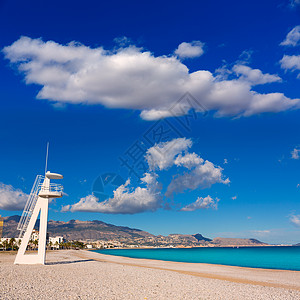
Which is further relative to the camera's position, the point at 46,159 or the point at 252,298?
the point at 46,159

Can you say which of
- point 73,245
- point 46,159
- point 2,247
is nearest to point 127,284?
point 46,159

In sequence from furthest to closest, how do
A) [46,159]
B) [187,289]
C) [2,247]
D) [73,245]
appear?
1. [73,245]
2. [2,247]
3. [46,159]
4. [187,289]

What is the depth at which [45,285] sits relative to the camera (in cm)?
1573

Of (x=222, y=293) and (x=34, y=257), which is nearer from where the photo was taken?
(x=222, y=293)

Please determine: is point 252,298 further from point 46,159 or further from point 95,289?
point 46,159

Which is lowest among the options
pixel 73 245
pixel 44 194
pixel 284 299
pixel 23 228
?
pixel 73 245

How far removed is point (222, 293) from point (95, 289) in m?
7.04

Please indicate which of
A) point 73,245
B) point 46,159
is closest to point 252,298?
point 46,159

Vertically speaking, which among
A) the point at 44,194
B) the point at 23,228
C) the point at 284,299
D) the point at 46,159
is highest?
the point at 46,159

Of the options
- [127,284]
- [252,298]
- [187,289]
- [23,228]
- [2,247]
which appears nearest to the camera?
[252,298]

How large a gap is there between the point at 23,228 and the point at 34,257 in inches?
129

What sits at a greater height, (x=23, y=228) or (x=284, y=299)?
(x=23, y=228)

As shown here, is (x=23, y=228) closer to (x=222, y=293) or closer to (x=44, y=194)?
(x=44, y=194)

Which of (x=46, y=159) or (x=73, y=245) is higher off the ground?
(x=46, y=159)
